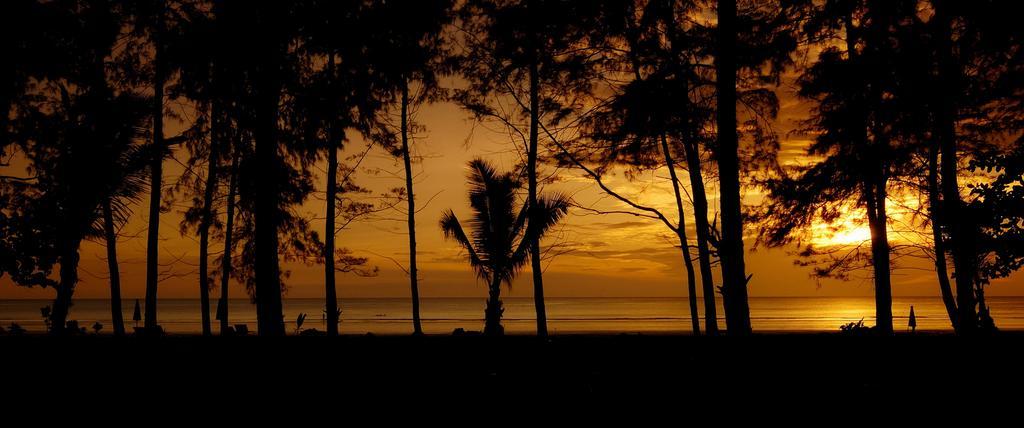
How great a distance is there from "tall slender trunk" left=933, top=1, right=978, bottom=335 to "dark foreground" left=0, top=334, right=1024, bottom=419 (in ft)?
14.0

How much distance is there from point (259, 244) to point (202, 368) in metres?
5.06

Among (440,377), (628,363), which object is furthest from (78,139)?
(628,363)

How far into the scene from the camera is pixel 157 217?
52.1 feet

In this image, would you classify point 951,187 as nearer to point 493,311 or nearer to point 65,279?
point 493,311

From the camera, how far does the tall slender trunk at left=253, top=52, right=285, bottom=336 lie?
1016cm

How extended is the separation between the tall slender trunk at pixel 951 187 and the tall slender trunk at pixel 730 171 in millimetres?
3653

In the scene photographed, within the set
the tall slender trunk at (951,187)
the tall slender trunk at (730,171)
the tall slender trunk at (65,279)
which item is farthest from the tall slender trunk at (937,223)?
the tall slender trunk at (65,279)

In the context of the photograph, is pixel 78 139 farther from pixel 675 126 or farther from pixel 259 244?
pixel 675 126

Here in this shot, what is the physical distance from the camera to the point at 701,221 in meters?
12.5

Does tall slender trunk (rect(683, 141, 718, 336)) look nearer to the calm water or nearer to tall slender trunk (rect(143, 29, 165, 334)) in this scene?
tall slender trunk (rect(143, 29, 165, 334))

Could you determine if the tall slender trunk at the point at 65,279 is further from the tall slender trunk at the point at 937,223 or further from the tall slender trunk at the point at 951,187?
the tall slender trunk at the point at 937,223

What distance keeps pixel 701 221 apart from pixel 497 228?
5136mm

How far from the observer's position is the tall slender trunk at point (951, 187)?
1032 centimetres

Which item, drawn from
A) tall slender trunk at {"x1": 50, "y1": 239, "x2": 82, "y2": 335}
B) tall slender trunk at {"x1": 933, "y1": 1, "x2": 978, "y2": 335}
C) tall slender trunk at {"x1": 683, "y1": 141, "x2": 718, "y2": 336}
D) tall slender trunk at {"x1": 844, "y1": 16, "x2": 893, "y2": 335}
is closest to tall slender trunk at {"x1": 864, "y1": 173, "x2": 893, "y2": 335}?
tall slender trunk at {"x1": 844, "y1": 16, "x2": 893, "y2": 335}
